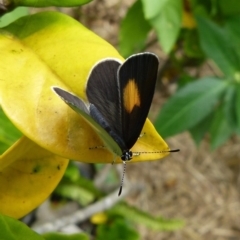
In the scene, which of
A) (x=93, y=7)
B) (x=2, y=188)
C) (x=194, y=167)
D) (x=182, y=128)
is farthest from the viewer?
(x=194, y=167)

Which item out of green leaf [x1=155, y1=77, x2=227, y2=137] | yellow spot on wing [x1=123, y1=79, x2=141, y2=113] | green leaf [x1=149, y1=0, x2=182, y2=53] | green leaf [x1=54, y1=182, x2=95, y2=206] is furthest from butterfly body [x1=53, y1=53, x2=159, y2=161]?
green leaf [x1=54, y1=182, x2=95, y2=206]

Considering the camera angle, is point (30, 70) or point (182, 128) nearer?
point (30, 70)

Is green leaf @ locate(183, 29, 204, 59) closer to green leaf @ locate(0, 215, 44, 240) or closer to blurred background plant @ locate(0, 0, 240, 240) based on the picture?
blurred background plant @ locate(0, 0, 240, 240)

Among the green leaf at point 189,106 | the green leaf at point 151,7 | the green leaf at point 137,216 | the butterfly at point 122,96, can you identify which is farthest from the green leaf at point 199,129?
the butterfly at point 122,96

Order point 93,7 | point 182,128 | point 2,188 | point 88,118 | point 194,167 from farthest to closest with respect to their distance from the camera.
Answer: point 194,167
point 93,7
point 182,128
point 2,188
point 88,118

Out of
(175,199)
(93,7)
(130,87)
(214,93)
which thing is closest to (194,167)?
(175,199)

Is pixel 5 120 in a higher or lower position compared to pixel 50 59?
lower

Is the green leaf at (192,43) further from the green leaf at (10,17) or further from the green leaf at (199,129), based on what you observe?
the green leaf at (10,17)

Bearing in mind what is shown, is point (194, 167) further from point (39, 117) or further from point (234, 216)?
point (39, 117)
